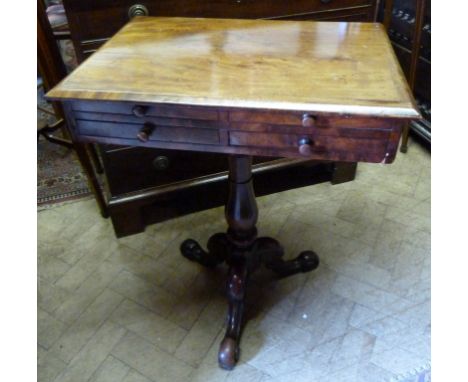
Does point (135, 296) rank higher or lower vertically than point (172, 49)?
lower

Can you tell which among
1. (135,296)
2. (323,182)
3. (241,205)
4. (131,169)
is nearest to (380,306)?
(241,205)

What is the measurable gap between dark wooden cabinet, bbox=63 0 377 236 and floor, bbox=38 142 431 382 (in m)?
0.08

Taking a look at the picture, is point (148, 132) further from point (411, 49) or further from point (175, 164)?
point (411, 49)

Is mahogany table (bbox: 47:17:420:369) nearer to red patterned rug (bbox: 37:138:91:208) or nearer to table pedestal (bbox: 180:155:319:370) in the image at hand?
table pedestal (bbox: 180:155:319:370)

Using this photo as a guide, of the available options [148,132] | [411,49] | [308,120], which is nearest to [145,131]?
[148,132]

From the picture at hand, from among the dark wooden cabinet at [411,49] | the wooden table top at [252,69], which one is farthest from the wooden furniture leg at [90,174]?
the dark wooden cabinet at [411,49]

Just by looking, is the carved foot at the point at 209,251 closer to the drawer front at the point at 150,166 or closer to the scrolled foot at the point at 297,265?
the scrolled foot at the point at 297,265

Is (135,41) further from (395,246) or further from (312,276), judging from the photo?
(395,246)

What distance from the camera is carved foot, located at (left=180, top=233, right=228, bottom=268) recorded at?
1422 millimetres

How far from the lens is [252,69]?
0.83 m

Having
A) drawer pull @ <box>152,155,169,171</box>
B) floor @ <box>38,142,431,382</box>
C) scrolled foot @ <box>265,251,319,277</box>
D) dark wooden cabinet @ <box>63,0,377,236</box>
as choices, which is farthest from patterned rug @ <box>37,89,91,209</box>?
scrolled foot @ <box>265,251,319,277</box>

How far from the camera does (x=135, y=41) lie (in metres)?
0.99

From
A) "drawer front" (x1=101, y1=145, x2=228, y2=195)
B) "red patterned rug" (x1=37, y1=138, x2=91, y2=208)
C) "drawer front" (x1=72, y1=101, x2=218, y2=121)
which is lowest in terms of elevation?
"red patterned rug" (x1=37, y1=138, x2=91, y2=208)

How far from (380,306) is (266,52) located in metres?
0.94
